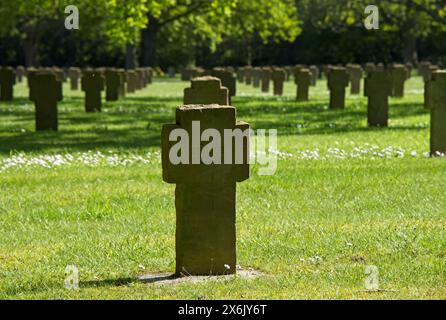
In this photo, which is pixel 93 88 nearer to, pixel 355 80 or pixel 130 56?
pixel 355 80

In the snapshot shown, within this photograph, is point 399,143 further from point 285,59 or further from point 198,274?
point 285,59

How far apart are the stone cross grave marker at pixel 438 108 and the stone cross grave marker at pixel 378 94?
5.50 meters

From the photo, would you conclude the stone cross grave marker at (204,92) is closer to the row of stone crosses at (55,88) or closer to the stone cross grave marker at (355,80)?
the row of stone crosses at (55,88)

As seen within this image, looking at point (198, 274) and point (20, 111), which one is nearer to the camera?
point (198, 274)

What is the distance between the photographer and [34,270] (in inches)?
351

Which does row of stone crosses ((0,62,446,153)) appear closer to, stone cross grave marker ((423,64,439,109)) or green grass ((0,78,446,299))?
stone cross grave marker ((423,64,439,109))

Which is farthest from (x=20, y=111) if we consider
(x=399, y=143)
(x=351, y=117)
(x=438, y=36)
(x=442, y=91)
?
(x=438, y=36)

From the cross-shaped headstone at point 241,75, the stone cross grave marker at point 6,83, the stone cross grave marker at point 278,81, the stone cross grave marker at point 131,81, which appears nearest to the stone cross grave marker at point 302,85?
the stone cross grave marker at point 278,81

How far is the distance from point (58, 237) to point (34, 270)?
5.02 feet

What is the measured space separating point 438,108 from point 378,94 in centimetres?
591

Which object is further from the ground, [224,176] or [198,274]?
[224,176]

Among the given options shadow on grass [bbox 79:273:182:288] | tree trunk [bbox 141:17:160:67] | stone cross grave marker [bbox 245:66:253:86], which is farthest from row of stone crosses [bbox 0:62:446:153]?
stone cross grave marker [bbox 245:66:253:86]

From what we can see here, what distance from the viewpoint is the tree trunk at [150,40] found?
52938 mm

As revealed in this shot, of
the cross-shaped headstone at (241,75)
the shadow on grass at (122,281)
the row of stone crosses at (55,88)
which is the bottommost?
the cross-shaped headstone at (241,75)
